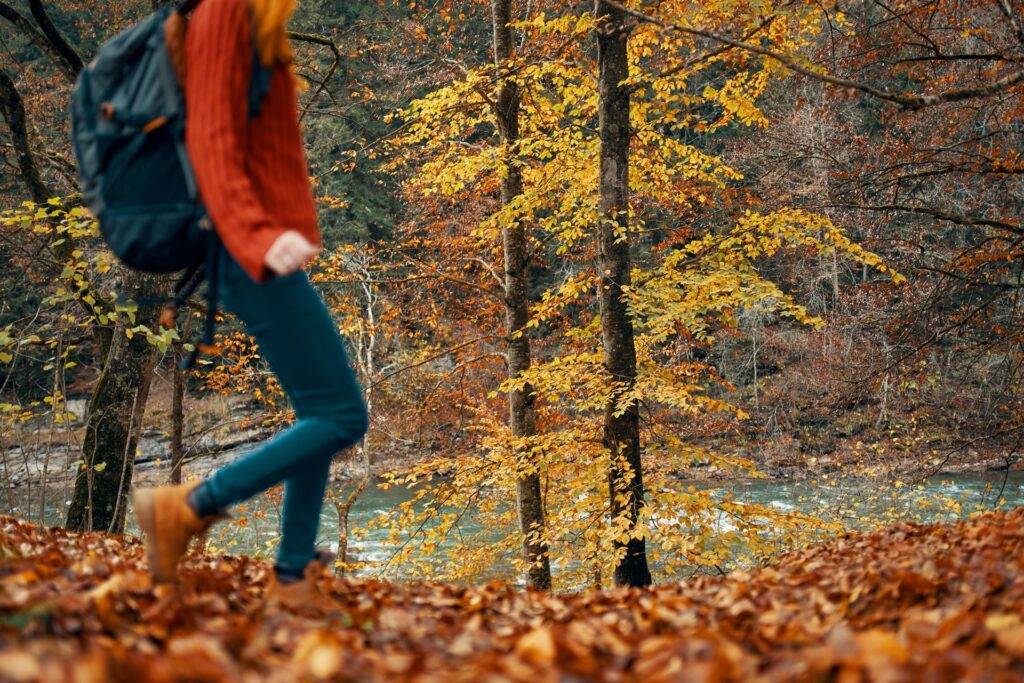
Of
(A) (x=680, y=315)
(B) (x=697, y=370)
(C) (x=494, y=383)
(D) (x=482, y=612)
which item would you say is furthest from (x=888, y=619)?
(C) (x=494, y=383)

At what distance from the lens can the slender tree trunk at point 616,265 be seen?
8.07 m

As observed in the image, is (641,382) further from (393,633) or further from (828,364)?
(828,364)

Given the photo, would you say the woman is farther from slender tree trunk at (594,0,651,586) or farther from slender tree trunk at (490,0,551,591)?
slender tree trunk at (490,0,551,591)

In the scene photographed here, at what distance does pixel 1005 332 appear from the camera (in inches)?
326

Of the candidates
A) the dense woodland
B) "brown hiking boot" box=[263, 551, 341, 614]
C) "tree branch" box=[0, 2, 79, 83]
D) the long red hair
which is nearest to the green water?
the dense woodland

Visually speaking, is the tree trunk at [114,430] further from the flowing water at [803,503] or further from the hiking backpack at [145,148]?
the flowing water at [803,503]

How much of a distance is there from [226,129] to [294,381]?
0.78 m

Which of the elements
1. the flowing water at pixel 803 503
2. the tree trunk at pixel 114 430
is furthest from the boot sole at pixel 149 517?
the flowing water at pixel 803 503

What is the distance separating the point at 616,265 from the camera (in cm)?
827

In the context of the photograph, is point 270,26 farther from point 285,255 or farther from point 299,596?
point 299,596

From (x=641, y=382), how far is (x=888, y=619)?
560 centimetres

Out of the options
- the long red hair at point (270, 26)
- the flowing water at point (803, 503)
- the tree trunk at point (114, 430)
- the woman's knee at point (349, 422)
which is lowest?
the flowing water at point (803, 503)

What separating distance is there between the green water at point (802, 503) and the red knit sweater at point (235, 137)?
9.70 meters

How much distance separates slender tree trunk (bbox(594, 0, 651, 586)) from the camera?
26.5ft
